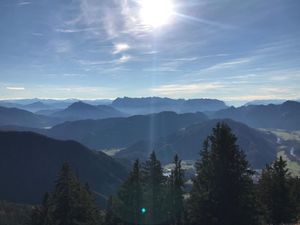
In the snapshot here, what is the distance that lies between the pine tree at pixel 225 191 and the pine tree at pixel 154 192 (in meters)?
29.4

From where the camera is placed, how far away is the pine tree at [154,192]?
6278 centimetres

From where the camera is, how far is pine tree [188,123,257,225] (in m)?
31.1

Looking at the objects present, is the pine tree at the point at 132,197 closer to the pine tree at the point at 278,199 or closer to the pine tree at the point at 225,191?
the pine tree at the point at 278,199

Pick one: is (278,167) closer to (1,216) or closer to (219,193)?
(219,193)

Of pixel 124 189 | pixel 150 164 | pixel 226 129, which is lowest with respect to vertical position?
pixel 124 189

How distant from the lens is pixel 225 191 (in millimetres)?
31734

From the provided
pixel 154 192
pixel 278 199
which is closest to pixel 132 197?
pixel 154 192

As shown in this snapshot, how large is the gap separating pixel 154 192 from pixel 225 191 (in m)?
32.4

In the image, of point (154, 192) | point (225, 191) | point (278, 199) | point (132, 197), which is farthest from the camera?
point (154, 192)

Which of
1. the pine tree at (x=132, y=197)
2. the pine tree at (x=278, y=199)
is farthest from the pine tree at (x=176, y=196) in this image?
the pine tree at (x=278, y=199)

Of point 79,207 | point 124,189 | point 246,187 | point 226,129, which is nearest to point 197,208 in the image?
point 246,187

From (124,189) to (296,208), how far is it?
27.6m

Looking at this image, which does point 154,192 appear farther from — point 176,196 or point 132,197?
point 132,197

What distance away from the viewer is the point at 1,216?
190625 millimetres
